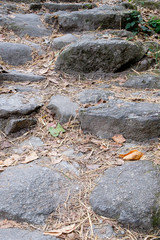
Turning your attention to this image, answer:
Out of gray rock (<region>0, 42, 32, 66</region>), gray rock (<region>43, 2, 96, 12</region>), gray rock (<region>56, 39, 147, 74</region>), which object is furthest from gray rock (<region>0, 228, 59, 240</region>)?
gray rock (<region>43, 2, 96, 12</region>)

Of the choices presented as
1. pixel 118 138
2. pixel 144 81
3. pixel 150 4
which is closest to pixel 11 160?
pixel 118 138

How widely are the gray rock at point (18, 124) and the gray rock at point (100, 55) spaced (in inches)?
39.6

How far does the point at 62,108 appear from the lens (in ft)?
7.72

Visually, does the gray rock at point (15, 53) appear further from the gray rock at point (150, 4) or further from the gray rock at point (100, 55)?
the gray rock at point (150, 4)

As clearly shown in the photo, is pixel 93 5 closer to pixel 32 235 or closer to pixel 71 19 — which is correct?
pixel 71 19

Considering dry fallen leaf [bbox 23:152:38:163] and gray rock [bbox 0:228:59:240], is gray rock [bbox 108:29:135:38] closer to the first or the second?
dry fallen leaf [bbox 23:152:38:163]

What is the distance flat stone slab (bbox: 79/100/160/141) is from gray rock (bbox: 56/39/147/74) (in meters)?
0.91

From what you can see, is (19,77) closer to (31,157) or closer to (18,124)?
(18,124)

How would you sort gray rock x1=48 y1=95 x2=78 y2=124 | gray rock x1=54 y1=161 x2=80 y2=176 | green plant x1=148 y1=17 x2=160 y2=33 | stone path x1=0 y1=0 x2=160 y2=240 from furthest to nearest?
green plant x1=148 y1=17 x2=160 y2=33 < gray rock x1=48 y1=95 x2=78 y2=124 < gray rock x1=54 y1=161 x2=80 y2=176 < stone path x1=0 y1=0 x2=160 y2=240

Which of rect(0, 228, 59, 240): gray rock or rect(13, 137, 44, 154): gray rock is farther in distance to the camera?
rect(13, 137, 44, 154): gray rock

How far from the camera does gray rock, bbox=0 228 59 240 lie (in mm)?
1317

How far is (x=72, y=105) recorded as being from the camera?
7.95 ft

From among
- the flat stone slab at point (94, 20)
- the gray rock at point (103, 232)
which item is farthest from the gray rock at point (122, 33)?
the gray rock at point (103, 232)

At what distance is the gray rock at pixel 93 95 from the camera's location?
2465mm
